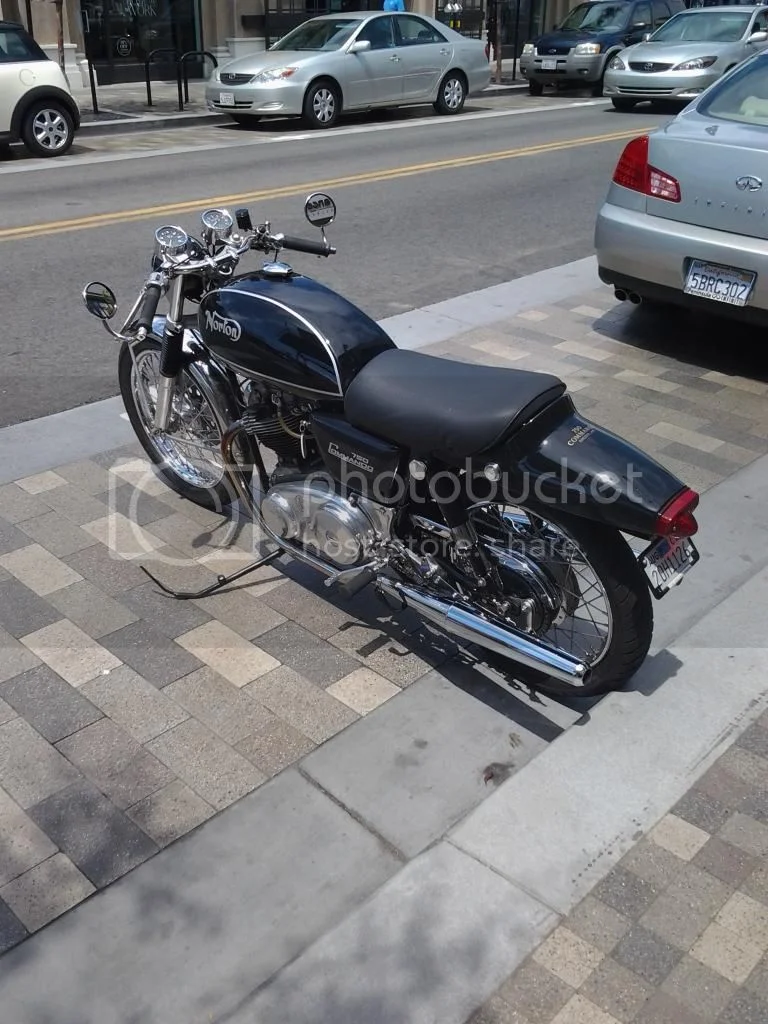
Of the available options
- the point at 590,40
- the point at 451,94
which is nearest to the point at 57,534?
the point at 451,94

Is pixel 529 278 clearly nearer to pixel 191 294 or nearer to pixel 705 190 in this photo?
pixel 705 190

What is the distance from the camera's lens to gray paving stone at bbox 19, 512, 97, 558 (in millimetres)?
4250

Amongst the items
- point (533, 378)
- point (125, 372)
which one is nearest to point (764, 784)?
point (533, 378)

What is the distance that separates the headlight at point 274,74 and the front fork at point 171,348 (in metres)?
12.9

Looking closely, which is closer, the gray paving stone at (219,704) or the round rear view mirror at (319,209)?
the gray paving stone at (219,704)

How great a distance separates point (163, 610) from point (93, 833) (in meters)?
1.15

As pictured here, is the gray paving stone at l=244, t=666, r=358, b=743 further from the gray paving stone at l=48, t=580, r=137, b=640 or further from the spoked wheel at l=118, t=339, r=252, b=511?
the spoked wheel at l=118, t=339, r=252, b=511

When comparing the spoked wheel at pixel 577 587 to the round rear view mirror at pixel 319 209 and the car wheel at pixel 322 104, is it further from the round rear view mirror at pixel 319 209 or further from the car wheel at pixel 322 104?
the car wheel at pixel 322 104

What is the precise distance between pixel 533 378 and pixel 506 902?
1.46 metres

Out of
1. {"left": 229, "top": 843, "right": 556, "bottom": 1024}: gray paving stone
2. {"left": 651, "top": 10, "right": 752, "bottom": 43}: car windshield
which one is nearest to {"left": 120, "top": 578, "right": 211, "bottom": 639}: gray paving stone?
{"left": 229, "top": 843, "right": 556, "bottom": 1024}: gray paving stone

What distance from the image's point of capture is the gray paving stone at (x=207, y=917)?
2.38 meters

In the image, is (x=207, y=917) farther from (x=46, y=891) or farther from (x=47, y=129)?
(x=47, y=129)

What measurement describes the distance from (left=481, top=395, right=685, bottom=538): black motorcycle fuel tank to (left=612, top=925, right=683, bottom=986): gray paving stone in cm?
105

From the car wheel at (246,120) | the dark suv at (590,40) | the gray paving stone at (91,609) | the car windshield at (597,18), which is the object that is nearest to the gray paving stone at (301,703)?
the gray paving stone at (91,609)
